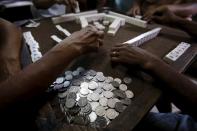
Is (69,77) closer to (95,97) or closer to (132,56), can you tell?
(95,97)

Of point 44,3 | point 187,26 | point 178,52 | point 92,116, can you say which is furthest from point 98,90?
point 44,3

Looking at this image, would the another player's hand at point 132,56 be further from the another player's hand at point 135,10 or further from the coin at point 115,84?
the another player's hand at point 135,10

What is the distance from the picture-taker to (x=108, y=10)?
161cm

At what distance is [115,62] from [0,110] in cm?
53

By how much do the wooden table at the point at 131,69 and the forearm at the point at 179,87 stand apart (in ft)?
0.17

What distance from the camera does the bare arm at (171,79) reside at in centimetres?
82

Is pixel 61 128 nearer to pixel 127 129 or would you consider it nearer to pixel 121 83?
pixel 127 129

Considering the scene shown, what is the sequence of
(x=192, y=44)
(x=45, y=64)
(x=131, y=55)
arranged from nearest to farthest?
(x=45, y=64), (x=131, y=55), (x=192, y=44)

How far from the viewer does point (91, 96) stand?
0.83 meters

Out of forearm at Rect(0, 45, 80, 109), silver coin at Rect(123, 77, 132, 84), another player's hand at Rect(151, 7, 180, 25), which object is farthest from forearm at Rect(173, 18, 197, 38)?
forearm at Rect(0, 45, 80, 109)

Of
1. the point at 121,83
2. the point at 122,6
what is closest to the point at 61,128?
the point at 121,83

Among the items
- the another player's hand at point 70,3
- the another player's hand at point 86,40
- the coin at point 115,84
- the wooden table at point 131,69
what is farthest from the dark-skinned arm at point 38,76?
the another player's hand at point 70,3

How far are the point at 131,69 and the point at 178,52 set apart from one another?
1.02ft

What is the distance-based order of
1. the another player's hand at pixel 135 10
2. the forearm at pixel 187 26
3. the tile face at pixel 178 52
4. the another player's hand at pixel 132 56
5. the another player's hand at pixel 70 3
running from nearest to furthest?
1. the another player's hand at pixel 132 56
2. the tile face at pixel 178 52
3. the forearm at pixel 187 26
4. the another player's hand at pixel 70 3
5. the another player's hand at pixel 135 10
